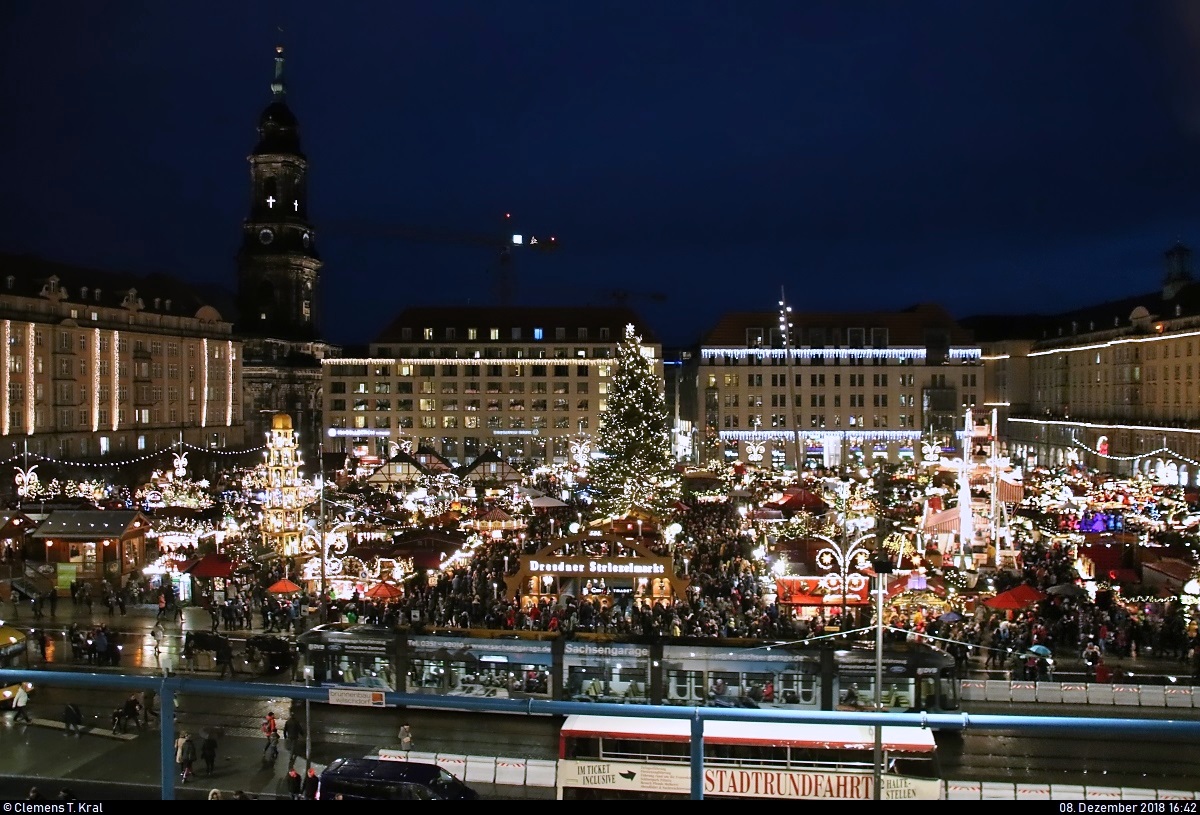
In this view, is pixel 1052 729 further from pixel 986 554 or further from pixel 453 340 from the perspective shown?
pixel 453 340

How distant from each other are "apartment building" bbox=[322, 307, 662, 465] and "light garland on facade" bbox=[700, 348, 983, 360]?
502 inches

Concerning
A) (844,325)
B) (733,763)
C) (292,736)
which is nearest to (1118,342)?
(844,325)

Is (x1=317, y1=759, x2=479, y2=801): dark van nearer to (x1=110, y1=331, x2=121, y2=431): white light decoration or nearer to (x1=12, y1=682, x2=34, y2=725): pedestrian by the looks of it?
(x1=12, y1=682, x2=34, y2=725): pedestrian

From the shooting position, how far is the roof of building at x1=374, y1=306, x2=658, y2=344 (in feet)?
313

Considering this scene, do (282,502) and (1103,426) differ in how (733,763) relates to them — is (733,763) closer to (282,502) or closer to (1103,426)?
(282,502)

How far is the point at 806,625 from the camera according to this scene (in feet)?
92.0

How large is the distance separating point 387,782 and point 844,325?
82960 mm

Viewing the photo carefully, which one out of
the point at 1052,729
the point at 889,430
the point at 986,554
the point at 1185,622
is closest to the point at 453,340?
the point at 889,430

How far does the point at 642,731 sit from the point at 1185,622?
21.0 meters

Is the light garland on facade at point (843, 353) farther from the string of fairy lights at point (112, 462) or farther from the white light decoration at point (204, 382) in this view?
the white light decoration at point (204, 382)

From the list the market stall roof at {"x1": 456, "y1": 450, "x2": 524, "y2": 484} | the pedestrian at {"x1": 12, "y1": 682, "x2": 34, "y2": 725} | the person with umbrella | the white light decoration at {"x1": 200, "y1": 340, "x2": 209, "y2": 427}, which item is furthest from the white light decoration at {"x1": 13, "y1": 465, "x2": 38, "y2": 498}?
the person with umbrella

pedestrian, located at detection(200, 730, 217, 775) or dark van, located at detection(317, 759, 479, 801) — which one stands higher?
dark van, located at detection(317, 759, 479, 801)

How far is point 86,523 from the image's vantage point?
127 feet

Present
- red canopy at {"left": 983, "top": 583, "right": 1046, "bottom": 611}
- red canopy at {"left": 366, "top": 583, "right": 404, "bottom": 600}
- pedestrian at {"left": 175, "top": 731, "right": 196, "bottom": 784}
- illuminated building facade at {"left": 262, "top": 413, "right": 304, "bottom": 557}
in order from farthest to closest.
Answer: illuminated building facade at {"left": 262, "top": 413, "right": 304, "bottom": 557} → red canopy at {"left": 366, "top": 583, "right": 404, "bottom": 600} → red canopy at {"left": 983, "top": 583, "right": 1046, "bottom": 611} → pedestrian at {"left": 175, "top": 731, "right": 196, "bottom": 784}
